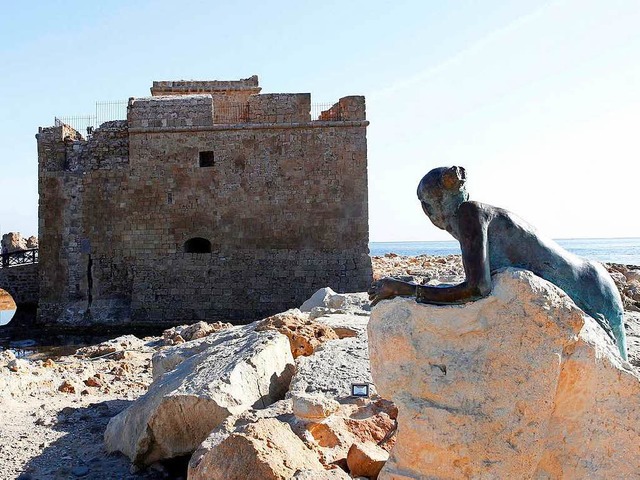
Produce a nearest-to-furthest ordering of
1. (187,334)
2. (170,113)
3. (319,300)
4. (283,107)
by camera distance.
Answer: (319,300) → (187,334) → (283,107) → (170,113)

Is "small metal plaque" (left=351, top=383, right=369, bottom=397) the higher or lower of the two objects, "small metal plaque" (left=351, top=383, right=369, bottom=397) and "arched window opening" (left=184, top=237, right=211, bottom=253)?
the lower

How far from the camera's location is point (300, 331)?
5.98 meters

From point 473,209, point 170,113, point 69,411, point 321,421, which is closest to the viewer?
point 473,209

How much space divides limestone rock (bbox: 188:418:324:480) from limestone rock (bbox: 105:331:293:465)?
722 millimetres

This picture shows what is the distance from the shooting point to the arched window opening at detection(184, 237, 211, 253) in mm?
15047

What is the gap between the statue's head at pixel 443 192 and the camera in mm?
2520

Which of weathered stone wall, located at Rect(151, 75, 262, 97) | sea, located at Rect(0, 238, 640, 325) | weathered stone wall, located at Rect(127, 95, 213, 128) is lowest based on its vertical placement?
sea, located at Rect(0, 238, 640, 325)

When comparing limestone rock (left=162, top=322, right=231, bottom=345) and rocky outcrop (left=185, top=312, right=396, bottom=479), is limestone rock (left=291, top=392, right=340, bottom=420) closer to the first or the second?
rocky outcrop (left=185, top=312, right=396, bottom=479)

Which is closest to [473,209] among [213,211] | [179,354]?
[179,354]

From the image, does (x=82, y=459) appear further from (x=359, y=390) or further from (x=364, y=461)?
(x=364, y=461)

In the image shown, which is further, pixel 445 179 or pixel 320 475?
pixel 320 475

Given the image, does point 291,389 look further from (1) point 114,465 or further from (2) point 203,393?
(1) point 114,465

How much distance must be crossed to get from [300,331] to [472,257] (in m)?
3.73

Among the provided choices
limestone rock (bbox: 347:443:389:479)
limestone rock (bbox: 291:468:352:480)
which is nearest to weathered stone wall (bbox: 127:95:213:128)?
limestone rock (bbox: 347:443:389:479)
